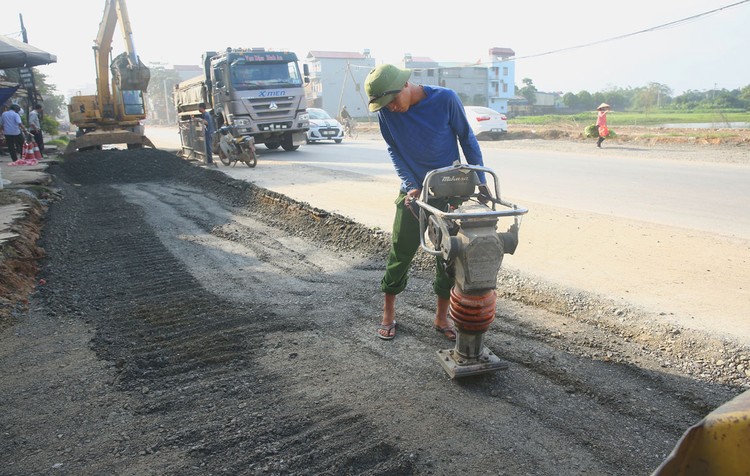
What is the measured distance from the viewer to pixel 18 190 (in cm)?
966

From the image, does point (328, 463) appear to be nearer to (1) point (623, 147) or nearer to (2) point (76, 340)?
(2) point (76, 340)

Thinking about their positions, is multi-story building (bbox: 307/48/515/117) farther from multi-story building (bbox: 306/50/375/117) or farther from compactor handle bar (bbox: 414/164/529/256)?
compactor handle bar (bbox: 414/164/529/256)

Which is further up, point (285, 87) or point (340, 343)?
point (285, 87)

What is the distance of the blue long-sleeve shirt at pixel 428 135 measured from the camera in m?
3.49

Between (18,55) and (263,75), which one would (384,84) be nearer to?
(18,55)

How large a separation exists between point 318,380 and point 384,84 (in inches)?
71.6

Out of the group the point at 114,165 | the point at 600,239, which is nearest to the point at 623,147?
the point at 600,239

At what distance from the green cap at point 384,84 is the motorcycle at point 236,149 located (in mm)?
11654

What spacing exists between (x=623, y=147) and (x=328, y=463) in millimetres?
18409

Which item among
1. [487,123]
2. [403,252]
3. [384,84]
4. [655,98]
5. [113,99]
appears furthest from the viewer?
[655,98]

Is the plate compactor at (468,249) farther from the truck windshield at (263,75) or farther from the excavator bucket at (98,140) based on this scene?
the excavator bucket at (98,140)

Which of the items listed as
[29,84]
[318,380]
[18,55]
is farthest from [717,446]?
[29,84]

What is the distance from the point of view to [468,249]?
9.64 ft

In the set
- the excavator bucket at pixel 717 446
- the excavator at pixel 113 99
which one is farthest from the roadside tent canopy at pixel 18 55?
the excavator bucket at pixel 717 446
